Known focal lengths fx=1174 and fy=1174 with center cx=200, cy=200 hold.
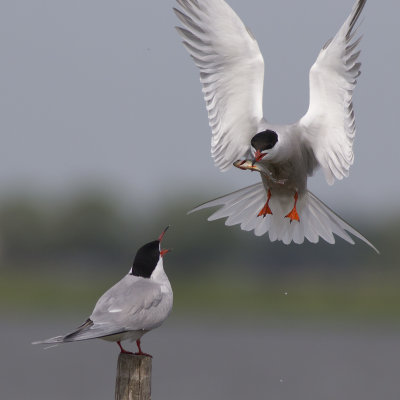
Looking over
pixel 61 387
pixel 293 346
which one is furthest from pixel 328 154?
pixel 293 346

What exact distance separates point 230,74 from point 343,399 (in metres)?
A: 15.6

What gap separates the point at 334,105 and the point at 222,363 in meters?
22.5

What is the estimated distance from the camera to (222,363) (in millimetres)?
30281

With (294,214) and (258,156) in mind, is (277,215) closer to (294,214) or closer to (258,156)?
(294,214)

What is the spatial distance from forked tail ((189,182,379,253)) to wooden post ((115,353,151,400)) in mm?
2130

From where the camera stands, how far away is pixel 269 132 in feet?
26.6

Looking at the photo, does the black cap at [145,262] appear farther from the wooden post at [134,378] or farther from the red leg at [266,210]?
the red leg at [266,210]

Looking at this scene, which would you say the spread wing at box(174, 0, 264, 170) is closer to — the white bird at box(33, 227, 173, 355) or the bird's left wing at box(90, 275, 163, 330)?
the white bird at box(33, 227, 173, 355)

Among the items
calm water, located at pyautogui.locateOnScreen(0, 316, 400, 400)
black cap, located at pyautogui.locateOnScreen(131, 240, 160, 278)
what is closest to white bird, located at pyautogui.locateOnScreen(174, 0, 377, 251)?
black cap, located at pyautogui.locateOnScreen(131, 240, 160, 278)

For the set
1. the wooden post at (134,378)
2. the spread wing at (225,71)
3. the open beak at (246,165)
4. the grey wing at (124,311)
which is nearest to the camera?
the wooden post at (134,378)

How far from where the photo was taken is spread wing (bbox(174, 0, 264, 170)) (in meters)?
8.55

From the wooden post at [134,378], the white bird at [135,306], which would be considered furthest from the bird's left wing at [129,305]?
the wooden post at [134,378]

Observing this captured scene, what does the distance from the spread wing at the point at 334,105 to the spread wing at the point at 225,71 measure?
44cm

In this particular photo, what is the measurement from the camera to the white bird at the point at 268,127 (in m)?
8.23
